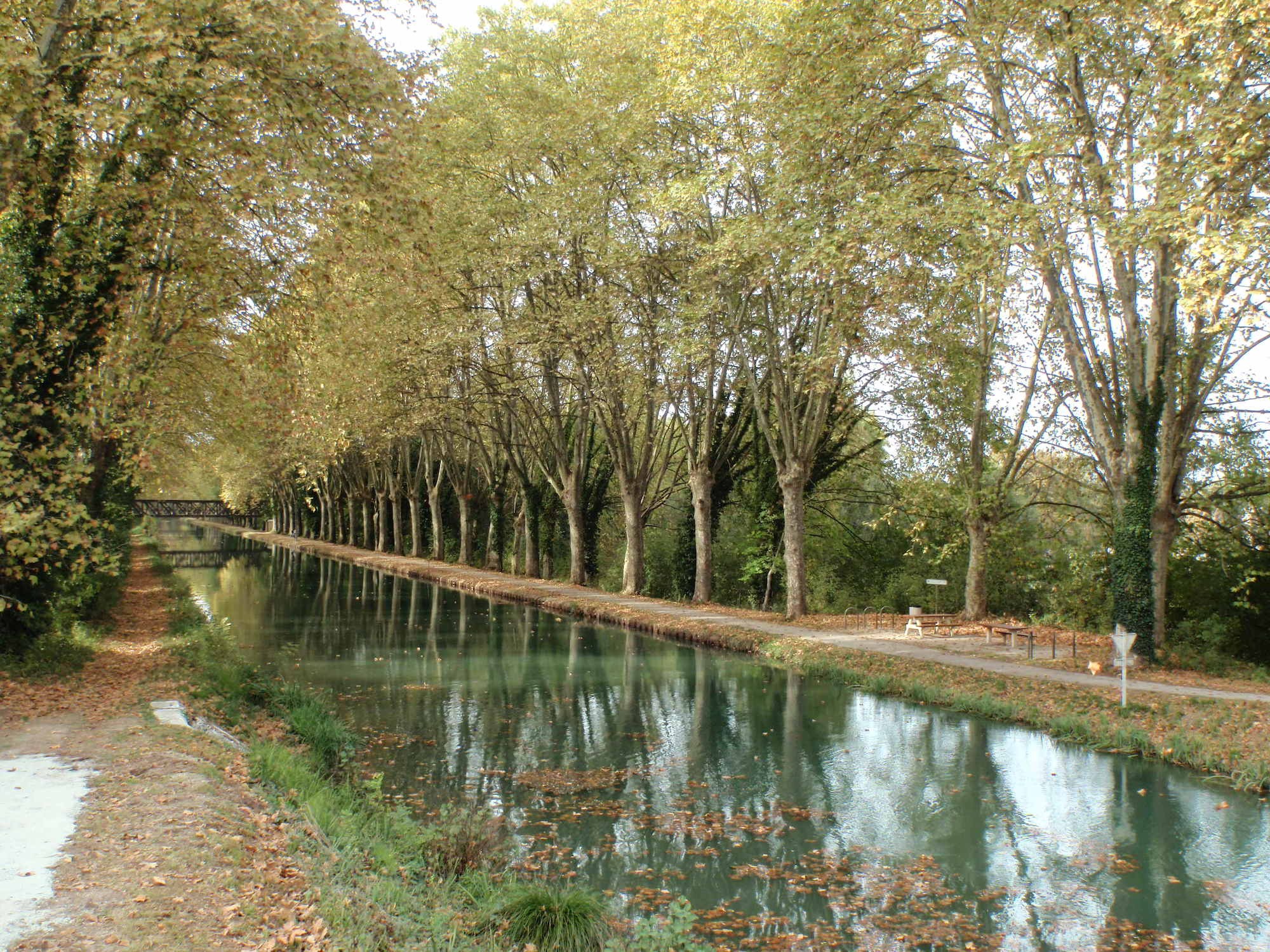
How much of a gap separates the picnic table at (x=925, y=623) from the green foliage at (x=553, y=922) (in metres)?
14.6

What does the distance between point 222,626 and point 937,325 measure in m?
16.3

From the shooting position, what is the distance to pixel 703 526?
26.0 metres

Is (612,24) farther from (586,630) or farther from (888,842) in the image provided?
(888,842)

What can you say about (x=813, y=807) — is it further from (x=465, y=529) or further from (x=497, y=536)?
(x=465, y=529)

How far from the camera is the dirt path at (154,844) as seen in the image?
4.84m

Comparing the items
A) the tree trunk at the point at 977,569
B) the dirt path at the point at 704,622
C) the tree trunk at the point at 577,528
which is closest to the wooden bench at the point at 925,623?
the dirt path at the point at 704,622

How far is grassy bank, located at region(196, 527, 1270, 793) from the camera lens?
36.1 ft

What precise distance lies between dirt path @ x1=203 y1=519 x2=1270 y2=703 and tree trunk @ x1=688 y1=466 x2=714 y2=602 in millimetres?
854

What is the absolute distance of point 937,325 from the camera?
59.6 ft

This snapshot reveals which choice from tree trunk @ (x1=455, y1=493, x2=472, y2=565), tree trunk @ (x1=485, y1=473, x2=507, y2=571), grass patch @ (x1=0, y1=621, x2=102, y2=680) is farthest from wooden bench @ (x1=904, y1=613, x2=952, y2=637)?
tree trunk @ (x1=455, y1=493, x2=472, y2=565)

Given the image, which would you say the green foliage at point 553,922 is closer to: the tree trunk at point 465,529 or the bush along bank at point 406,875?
the bush along bank at point 406,875

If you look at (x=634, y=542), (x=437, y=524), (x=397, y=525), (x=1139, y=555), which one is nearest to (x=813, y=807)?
(x=1139, y=555)

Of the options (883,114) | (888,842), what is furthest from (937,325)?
(888,842)

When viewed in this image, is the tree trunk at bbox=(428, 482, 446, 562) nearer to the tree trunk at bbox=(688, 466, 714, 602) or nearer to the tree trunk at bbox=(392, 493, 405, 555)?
the tree trunk at bbox=(392, 493, 405, 555)
